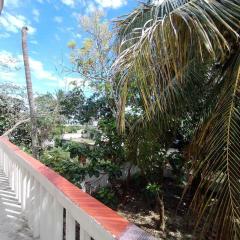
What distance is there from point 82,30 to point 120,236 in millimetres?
13146

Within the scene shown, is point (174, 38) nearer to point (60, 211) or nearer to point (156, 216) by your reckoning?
point (60, 211)

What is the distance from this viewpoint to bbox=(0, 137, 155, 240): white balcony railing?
1.44 meters

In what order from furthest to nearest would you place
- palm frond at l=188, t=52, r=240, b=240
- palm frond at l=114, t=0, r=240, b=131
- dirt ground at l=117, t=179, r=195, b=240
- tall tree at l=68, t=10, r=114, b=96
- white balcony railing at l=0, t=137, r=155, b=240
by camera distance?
tall tree at l=68, t=10, r=114, b=96
dirt ground at l=117, t=179, r=195, b=240
palm frond at l=114, t=0, r=240, b=131
palm frond at l=188, t=52, r=240, b=240
white balcony railing at l=0, t=137, r=155, b=240

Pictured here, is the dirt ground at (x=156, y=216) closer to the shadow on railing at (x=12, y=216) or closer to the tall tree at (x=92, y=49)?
the shadow on railing at (x=12, y=216)

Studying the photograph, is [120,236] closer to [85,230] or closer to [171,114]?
[85,230]

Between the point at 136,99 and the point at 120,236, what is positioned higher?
the point at 136,99

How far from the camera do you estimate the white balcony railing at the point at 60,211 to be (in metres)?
1.44

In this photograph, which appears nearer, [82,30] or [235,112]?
[235,112]

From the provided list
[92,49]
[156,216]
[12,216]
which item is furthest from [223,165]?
[92,49]

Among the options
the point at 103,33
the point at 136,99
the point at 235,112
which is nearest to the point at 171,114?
the point at 136,99

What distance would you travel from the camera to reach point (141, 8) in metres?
4.52

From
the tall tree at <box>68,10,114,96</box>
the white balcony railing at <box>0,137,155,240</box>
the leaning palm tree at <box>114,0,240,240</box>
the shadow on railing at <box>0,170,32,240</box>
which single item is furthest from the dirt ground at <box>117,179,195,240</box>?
the tall tree at <box>68,10,114,96</box>

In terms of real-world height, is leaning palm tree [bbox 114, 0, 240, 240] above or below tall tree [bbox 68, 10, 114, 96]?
below

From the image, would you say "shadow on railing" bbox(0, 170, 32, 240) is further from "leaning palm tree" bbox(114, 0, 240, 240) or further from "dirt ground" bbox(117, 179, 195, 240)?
"dirt ground" bbox(117, 179, 195, 240)
